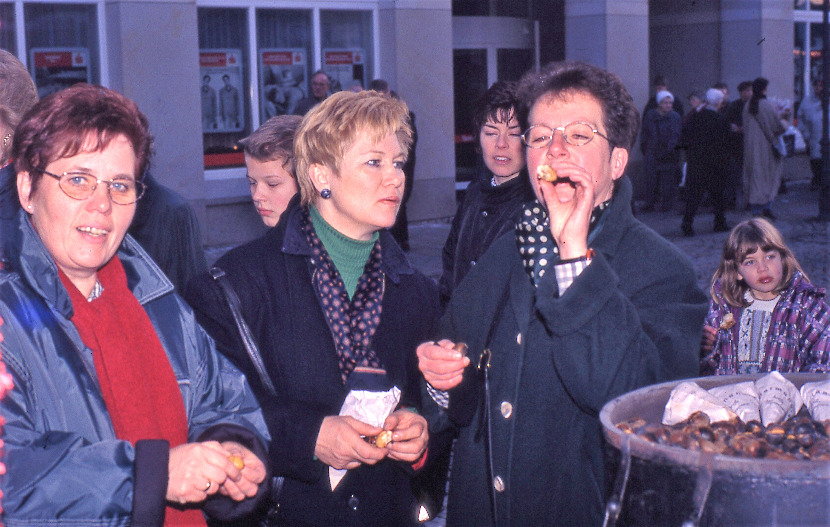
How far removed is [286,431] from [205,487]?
1.91 ft

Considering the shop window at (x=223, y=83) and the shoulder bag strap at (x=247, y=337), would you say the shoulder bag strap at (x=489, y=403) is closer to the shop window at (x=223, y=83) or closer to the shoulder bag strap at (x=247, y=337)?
the shoulder bag strap at (x=247, y=337)

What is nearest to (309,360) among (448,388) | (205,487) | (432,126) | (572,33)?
(448,388)

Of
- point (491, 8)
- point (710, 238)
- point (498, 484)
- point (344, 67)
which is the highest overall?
point (491, 8)

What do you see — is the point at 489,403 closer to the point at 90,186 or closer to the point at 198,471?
the point at 198,471

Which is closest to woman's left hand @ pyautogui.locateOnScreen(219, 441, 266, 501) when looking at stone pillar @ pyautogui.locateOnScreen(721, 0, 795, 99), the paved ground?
the paved ground

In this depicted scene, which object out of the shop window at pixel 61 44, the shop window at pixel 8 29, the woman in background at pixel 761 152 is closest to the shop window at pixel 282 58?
the shop window at pixel 61 44

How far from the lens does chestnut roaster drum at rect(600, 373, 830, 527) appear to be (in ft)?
6.58

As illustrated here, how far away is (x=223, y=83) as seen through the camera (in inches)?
500

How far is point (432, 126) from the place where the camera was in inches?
552

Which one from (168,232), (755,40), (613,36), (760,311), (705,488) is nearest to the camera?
(705,488)

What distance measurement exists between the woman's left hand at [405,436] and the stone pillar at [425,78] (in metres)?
10.9

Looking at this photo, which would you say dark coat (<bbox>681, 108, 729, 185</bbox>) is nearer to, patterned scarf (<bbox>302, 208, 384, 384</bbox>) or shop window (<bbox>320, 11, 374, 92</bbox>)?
shop window (<bbox>320, 11, 374, 92</bbox>)

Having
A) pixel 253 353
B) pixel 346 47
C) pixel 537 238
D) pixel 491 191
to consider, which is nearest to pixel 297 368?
pixel 253 353

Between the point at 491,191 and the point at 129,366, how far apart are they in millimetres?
2702
